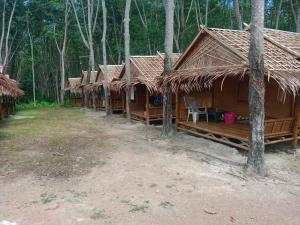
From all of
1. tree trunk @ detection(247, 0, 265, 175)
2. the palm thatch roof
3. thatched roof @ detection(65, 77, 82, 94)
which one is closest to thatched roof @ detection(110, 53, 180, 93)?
the palm thatch roof

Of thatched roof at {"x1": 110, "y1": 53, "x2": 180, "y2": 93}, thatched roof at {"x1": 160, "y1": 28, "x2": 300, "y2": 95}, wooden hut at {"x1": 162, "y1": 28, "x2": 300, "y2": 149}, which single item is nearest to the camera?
thatched roof at {"x1": 160, "y1": 28, "x2": 300, "y2": 95}

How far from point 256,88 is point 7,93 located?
1039cm

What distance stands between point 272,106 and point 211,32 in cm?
310

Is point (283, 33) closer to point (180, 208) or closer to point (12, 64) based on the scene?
point (180, 208)

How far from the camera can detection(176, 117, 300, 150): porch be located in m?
9.07

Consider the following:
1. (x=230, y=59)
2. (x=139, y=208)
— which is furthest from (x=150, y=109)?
(x=139, y=208)

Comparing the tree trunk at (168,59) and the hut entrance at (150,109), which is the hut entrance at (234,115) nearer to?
the tree trunk at (168,59)

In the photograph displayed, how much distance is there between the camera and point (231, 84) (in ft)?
39.9

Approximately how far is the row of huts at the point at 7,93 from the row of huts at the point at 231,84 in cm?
565

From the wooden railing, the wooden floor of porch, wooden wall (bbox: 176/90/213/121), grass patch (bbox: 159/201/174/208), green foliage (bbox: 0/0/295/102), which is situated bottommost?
grass patch (bbox: 159/201/174/208)

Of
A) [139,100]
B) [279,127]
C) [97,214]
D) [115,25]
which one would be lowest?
[97,214]

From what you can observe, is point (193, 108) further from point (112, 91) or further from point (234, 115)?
point (112, 91)

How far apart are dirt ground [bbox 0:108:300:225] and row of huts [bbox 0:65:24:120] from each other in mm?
2882

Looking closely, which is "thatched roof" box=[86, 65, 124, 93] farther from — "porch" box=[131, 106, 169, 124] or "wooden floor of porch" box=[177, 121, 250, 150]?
"wooden floor of porch" box=[177, 121, 250, 150]
